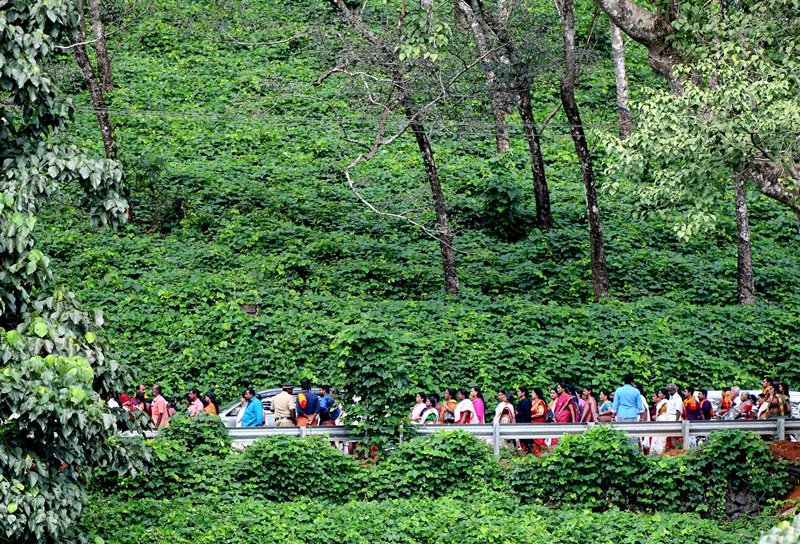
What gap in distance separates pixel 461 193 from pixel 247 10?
16040mm

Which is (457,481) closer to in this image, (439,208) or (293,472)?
(293,472)

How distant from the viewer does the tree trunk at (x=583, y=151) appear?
85.7ft

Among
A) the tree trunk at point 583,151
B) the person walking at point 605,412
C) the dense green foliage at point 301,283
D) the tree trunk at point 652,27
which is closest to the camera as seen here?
the dense green foliage at point 301,283

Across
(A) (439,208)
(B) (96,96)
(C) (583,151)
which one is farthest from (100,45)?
(C) (583,151)

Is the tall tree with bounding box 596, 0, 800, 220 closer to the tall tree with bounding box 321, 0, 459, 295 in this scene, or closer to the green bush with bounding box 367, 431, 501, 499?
the green bush with bounding box 367, 431, 501, 499

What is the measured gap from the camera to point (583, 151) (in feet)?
88.6

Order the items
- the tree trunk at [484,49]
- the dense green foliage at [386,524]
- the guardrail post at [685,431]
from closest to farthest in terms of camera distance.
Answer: the dense green foliage at [386,524], the guardrail post at [685,431], the tree trunk at [484,49]

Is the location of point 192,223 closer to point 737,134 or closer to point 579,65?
point 579,65

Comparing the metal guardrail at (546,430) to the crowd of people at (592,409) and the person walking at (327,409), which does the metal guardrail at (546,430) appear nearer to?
the crowd of people at (592,409)

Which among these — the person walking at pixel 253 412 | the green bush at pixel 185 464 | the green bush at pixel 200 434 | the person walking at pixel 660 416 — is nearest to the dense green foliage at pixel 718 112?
the person walking at pixel 660 416

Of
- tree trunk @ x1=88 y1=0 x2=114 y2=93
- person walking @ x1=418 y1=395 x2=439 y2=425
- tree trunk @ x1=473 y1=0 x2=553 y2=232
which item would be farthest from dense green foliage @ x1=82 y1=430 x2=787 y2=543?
tree trunk @ x1=88 y1=0 x2=114 y2=93

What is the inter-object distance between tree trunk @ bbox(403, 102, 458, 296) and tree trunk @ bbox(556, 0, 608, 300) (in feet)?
10.9

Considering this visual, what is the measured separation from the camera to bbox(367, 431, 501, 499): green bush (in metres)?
18.2

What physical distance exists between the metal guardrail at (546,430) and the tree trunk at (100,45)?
13960 mm
